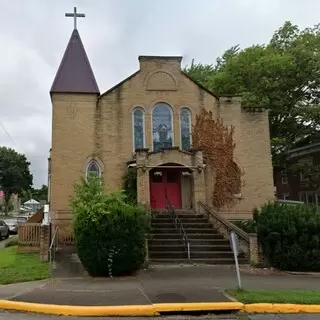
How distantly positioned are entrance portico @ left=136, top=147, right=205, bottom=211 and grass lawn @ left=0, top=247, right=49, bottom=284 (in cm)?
599

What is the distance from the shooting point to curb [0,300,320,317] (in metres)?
9.28

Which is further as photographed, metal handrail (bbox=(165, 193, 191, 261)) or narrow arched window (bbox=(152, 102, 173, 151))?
narrow arched window (bbox=(152, 102, 173, 151))

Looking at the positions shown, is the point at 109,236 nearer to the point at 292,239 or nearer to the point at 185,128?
the point at 292,239

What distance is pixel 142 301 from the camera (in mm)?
10070

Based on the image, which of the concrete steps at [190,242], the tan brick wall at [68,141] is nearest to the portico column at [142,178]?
the concrete steps at [190,242]

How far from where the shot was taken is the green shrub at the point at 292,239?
15.8m

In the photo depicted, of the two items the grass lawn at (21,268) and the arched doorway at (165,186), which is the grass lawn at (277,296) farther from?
the arched doorway at (165,186)

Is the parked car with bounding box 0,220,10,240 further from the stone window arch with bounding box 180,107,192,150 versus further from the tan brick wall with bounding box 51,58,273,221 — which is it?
the stone window arch with bounding box 180,107,192,150

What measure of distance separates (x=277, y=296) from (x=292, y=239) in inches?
240

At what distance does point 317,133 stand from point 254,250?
2201cm

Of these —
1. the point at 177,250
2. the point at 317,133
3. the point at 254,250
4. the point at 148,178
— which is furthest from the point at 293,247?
the point at 317,133

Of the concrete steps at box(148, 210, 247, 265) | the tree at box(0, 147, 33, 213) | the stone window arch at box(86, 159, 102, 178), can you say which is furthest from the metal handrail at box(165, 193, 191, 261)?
the tree at box(0, 147, 33, 213)

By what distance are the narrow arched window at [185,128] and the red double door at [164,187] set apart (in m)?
1.75

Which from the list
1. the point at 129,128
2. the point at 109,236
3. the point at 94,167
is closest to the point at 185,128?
the point at 129,128
